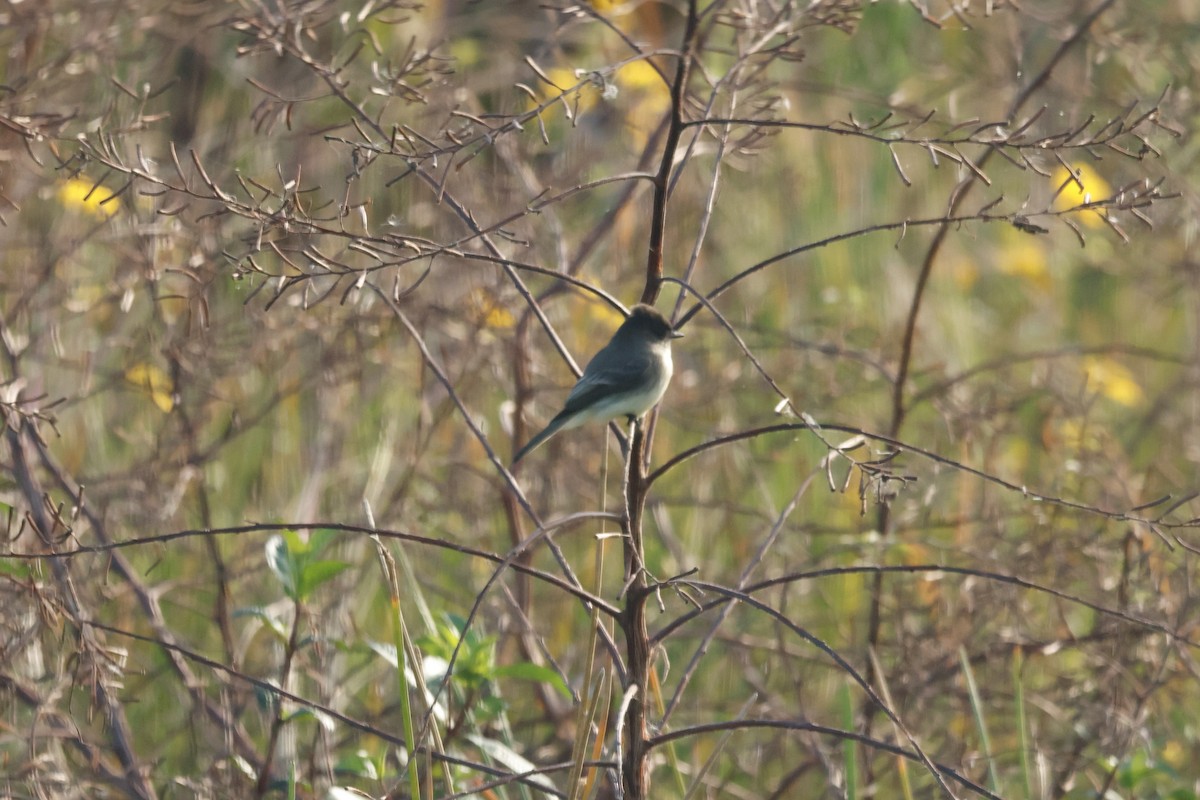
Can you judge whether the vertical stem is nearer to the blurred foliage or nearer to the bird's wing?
the blurred foliage

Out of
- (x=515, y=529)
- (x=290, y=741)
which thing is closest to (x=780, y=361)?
(x=515, y=529)

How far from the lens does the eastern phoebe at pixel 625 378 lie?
279 centimetres

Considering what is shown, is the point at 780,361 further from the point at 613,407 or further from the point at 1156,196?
the point at 1156,196

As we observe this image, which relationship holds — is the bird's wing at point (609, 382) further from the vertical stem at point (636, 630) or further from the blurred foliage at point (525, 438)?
the vertical stem at point (636, 630)

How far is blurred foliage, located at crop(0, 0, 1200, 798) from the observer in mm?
2359

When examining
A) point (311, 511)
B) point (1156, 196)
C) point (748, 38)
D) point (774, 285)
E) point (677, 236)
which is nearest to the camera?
point (1156, 196)

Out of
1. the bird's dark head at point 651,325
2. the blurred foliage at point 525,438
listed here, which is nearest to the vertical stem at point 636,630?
the blurred foliage at point 525,438

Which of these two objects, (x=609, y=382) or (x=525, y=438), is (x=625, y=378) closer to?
(x=609, y=382)

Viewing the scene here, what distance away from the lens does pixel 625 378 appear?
2.77 metres

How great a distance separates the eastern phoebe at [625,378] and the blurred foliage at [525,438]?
0.26 metres

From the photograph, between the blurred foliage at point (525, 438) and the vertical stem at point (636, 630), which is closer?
the vertical stem at point (636, 630)

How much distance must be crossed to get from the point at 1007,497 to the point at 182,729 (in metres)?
2.79

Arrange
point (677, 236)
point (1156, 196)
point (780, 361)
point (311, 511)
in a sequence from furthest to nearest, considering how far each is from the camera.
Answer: point (677, 236)
point (780, 361)
point (311, 511)
point (1156, 196)

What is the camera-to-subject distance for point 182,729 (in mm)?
3254
